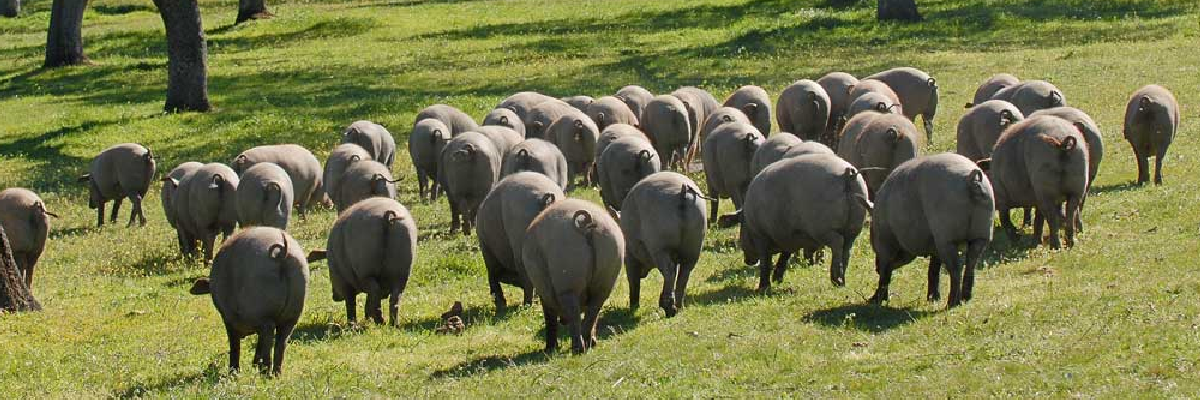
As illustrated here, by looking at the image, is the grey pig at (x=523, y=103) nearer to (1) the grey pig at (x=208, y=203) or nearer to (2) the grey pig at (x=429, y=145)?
(2) the grey pig at (x=429, y=145)

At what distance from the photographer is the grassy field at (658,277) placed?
10.8 metres

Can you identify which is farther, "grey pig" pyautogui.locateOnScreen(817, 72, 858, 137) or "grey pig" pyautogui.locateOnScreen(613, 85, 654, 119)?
"grey pig" pyautogui.locateOnScreen(613, 85, 654, 119)

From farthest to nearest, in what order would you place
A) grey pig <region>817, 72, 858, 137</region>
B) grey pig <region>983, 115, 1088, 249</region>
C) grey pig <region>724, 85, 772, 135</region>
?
grey pig <region>817, 72, 858, 137</region>
grey pig <region>724, 85, 772, 135</region>
grey pig <region>983, 115, 1088, 249</region>

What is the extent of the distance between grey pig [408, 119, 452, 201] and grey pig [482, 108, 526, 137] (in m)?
0.68

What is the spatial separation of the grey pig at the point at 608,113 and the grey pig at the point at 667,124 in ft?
1.21

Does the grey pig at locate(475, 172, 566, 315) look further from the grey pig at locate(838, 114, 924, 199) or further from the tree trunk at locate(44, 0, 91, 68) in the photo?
the tree trunk at locate(44, 0, 91, 68)

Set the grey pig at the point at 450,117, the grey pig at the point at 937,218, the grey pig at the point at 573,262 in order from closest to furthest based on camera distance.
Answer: the grey pig at the point at 573,262 → the grey pig at the point at 937,218 → the grey pig at the point at 450,117

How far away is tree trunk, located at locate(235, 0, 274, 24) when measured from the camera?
5331cm

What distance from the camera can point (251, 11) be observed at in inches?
2109

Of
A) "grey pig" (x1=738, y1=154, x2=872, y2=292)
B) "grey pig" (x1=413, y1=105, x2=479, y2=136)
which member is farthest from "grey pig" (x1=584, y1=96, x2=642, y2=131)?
"grey pig" (x1=738, y1=154, x2=872, y2=292)

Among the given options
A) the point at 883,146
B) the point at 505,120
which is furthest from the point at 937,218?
the point at 505,120

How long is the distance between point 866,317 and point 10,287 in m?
8.56

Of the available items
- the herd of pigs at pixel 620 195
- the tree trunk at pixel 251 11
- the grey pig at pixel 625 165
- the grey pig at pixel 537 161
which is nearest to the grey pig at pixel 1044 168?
the herd of pigs at pixel 620 195

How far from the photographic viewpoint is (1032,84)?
20234 millimetres
